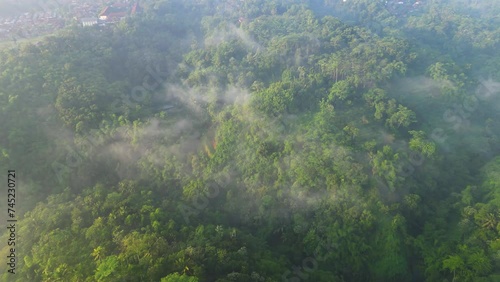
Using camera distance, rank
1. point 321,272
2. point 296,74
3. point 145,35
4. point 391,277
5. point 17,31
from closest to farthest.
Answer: point 321,272 < point 391,277 < point 296,74 < point 17,31 < point 145,35

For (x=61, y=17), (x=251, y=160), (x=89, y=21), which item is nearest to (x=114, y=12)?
(x=89, y=21)

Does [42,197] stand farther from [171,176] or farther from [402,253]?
[402,253]

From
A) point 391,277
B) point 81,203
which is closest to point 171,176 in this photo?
point 81,203

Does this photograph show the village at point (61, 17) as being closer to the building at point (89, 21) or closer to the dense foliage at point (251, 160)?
the building at point (89, 21)

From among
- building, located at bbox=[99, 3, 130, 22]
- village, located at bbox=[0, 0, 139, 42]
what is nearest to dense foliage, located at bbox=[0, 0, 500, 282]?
village, located at bbox=[0, 0, 139, 42]

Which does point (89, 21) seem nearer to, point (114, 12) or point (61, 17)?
point (61, 17)

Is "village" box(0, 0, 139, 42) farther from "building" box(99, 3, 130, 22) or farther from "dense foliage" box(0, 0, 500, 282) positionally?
"dense foliage" box(0, 0, 500, 282)
